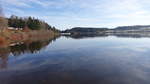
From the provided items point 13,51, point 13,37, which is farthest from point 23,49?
point 13,37

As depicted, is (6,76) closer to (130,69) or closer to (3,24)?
(130,69)

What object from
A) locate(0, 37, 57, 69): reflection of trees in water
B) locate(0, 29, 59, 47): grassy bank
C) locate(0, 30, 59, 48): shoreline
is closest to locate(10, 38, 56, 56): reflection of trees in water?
locate(0, 37, 57, 69): reflection of trees in water

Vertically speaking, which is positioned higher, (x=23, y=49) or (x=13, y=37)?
(x=13, y=37)

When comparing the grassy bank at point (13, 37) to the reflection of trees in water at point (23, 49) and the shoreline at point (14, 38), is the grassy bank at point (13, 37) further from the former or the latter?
the reflection of trees in water at point (23, 49)

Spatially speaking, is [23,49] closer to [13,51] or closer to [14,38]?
[13,51]

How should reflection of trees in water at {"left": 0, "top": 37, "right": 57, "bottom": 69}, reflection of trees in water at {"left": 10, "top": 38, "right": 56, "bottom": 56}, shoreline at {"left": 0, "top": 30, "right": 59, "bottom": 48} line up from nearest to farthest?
reflection of trees in water at {"left": 0, "top": 37, "right": 57, "bottom": 69}, reflection of trees in water at {"left": 10, "top": 38, "right": 56, "bottom": 56}, shoreline at {"left": 0, "top": 30, "right": 59, "bottom": 48}

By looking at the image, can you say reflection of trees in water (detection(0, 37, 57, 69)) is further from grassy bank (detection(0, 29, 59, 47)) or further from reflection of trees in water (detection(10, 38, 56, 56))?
grassy bank (detection(0, 29, 59, 47))

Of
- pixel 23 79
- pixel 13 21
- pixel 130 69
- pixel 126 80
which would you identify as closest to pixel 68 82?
pixel 23 79

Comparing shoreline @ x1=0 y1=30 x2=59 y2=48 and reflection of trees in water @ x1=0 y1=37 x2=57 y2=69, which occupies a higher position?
shoreline @ x1=0 y1=30 x2=59 y2=48

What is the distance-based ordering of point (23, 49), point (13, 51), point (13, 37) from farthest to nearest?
point (13, 37) < point (23, 49) < point (13, 51)

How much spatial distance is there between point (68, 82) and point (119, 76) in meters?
3.76

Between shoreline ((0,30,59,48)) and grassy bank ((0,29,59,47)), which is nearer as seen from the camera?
shoreline ((0,30,59,48))

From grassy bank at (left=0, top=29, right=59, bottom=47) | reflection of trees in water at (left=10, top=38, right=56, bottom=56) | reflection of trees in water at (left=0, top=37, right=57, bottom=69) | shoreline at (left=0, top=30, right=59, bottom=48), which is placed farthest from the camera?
grassy bank at (left=0, top=29, right=59, bottom=47)

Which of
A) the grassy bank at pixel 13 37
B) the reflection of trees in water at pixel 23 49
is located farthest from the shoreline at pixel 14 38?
the reflection of trees in water at pixel 23 49
